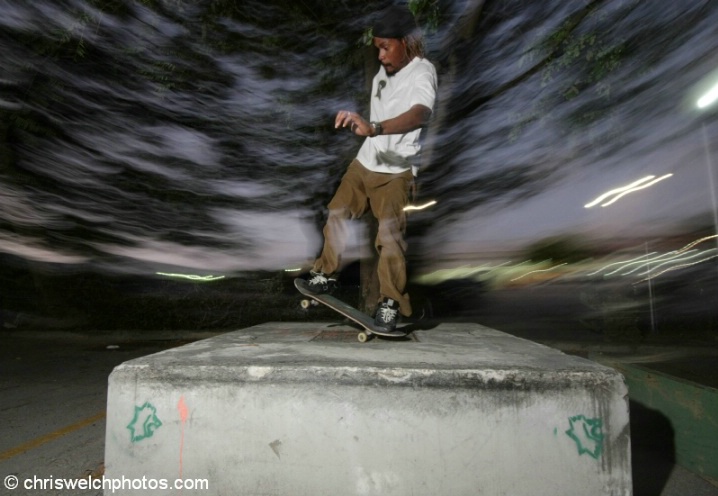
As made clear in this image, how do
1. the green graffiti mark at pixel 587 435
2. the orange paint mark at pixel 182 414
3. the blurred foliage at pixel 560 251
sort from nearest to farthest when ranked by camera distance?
the green graffiti mark at pixel 587 435 < the orange paint mark at pixel 182 414 < the blurred foliage at pixel 560 251

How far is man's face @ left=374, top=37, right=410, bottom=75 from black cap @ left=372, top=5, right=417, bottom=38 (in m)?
0.06

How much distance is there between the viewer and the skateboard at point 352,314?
2.56m

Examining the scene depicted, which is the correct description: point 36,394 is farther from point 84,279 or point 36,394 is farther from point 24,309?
point 24,309

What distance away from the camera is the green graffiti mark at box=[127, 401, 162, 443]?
1835 millimetres

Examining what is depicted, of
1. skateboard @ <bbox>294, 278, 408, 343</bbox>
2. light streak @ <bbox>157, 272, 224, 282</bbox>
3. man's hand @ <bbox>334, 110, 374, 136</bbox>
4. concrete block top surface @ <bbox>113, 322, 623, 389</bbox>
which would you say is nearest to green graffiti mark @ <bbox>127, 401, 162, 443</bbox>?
concrete block top surface @ <bbox>113, 322, 623, 389</bbox>

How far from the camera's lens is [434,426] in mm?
1761

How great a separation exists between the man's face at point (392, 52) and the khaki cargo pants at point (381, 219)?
731 mm

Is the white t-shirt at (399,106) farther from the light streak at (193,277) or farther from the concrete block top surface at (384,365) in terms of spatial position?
the light streak at (193,277)

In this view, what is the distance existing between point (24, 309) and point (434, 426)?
15469 mm

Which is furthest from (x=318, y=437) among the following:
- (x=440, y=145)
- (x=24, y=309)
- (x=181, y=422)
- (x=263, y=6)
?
(x=24, y=309)

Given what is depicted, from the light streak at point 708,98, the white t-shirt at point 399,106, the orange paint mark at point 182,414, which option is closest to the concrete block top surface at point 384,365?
the orange paint mark at point 182,414

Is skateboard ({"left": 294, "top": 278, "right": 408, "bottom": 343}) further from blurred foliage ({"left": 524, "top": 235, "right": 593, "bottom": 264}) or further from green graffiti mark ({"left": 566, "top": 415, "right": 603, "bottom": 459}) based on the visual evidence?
blurred foliage ({"left": 524, "top": 235, "right": 593, "bottom": 264})

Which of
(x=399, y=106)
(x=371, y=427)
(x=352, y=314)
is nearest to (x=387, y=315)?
(x=352, y=314)

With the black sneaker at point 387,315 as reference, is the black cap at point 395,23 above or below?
above
